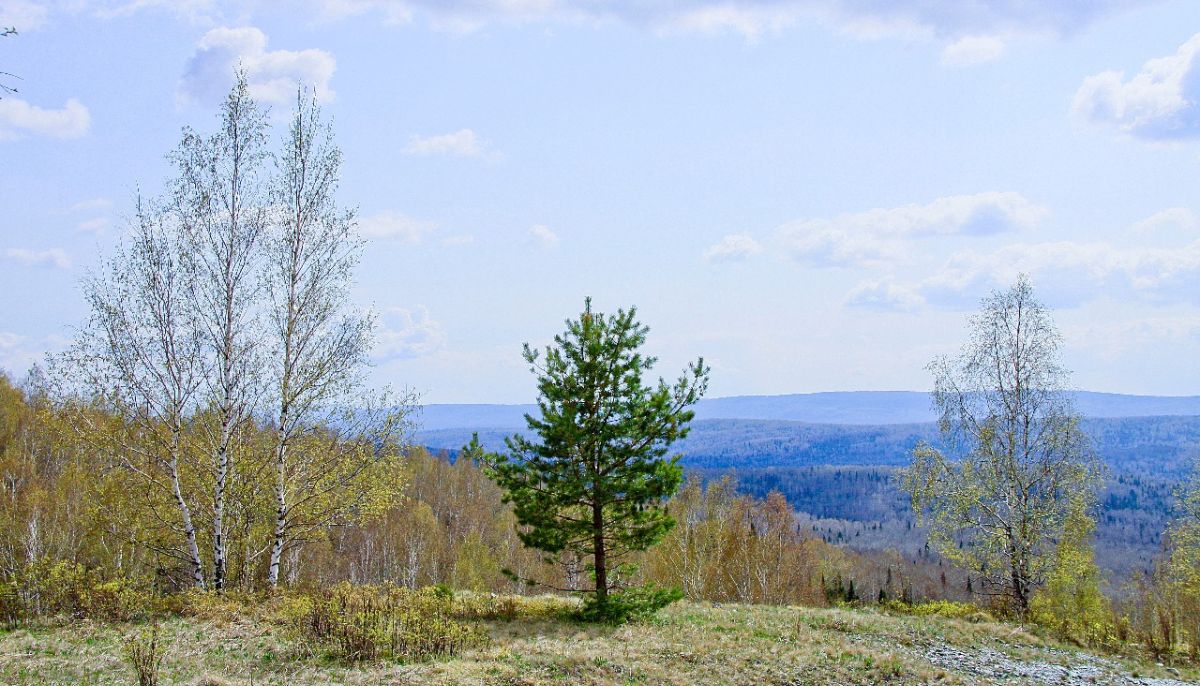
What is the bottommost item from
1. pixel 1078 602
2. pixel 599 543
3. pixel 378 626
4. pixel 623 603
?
pixel 1078 602

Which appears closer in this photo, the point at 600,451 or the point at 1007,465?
the point at 600,451

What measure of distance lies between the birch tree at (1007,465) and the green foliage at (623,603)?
39.0ft

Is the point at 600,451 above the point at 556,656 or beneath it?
above

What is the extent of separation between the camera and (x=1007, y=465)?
2336 cm

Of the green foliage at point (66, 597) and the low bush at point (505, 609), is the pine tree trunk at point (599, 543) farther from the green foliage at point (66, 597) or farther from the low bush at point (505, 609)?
the green foliage at point (66, 597)

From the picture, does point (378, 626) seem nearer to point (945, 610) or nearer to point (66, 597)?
point (66, 597)

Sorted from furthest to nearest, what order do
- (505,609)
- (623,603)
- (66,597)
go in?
1. (505,609)
2. (623,603)
3. (66,597)

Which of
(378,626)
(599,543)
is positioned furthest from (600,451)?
(378,626)

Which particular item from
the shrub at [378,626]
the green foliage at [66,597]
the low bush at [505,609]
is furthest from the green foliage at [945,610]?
the green foliage at [66,597]

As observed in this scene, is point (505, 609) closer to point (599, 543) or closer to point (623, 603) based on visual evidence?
point (599, 543)

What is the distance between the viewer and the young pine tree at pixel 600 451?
15898 millimetres

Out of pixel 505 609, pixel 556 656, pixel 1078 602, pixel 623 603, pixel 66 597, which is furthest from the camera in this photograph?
pixel 1078 602

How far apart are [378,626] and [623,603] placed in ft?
17.3

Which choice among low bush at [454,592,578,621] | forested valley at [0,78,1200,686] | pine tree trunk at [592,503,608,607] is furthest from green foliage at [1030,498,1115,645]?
low bush at [454,592,578,621]
